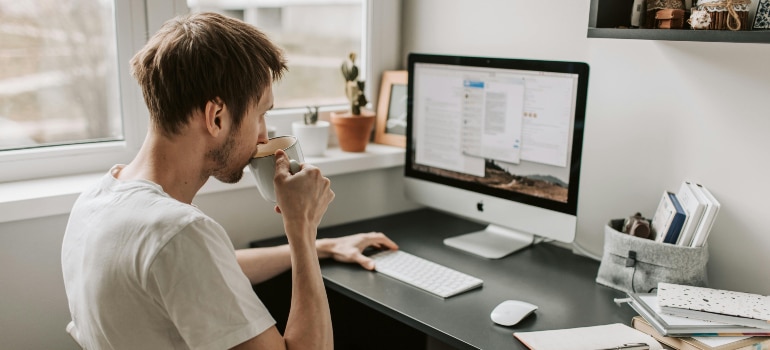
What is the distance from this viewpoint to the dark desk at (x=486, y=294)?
4.73 feet

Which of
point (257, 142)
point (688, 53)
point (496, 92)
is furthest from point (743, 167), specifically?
point (257, 142)

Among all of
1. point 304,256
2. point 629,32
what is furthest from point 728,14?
point 304,256

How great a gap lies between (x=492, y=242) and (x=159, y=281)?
3.57ft

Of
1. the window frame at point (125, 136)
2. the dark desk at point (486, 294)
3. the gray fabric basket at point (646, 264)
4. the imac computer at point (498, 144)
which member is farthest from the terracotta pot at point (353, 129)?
the gray fabric basket at point (646, 264)

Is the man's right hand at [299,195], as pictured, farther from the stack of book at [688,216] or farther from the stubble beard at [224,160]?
the stack of book at [688,216]

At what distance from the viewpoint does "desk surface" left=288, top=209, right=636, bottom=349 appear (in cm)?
144

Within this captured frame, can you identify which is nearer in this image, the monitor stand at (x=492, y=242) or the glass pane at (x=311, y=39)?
the monitor stand at (x=492, y=242)

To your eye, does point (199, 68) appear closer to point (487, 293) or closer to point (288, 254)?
point (288, 254)

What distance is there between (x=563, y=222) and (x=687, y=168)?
32 cm

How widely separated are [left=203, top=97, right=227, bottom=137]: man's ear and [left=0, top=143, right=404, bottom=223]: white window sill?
587mm

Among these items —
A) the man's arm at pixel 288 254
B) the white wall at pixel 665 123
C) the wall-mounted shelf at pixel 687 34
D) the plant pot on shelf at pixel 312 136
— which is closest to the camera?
the wall-mounted shelf at pixel 687 34

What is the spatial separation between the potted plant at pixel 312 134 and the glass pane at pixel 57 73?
0.51 m

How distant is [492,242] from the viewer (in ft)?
6.54

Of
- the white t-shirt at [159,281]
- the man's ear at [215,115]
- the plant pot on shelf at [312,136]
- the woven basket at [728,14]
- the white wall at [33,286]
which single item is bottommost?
the white wall at [33,286]
